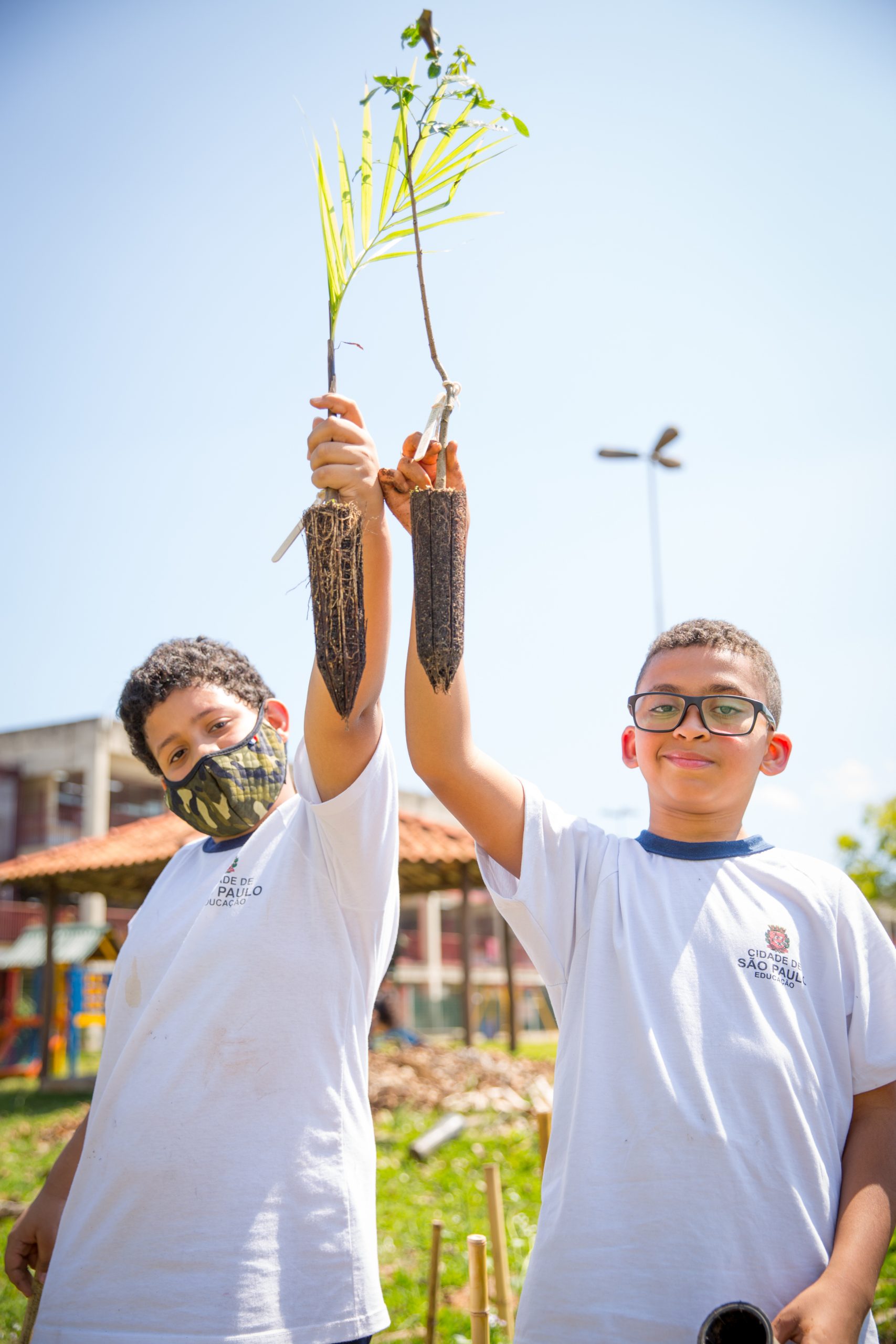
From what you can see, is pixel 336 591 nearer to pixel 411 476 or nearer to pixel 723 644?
pixel 411 476

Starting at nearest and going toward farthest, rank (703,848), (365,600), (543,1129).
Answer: (365,600), (703,848), (543,1129)

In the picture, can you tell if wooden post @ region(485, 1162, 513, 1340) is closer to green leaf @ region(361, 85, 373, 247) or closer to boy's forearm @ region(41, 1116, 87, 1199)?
boy's forearm @ region(41, 1116, 87, 1199)

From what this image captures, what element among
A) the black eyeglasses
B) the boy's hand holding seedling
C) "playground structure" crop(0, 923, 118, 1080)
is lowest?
"playground structure" crop(0, 923, 118, 1080)

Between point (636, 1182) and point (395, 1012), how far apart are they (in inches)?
Answer: 682

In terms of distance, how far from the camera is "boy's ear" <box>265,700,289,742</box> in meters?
2.92

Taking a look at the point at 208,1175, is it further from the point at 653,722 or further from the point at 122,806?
the point at 122,806

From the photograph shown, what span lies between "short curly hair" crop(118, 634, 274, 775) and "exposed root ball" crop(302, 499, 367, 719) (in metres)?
0.90

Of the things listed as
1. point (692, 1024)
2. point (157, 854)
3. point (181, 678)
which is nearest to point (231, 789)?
point (181, 678)

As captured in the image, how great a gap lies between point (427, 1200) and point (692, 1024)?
6328mm

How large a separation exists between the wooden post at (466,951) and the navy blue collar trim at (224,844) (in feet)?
40.3

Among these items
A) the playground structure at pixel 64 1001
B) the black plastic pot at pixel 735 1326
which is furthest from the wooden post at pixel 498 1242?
the playground structure at pixel 64 1001

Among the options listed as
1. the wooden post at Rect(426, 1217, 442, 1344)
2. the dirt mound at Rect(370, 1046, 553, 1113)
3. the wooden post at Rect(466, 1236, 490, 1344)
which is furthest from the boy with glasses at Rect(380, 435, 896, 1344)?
the dirt mound at Rect(370, 1046, 553, 1113)

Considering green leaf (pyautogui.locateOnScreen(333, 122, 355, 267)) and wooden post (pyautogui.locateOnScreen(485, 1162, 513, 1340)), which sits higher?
green leaf (pyautogui.locateOnScreen(333, 122, 355, 267))

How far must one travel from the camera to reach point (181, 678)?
283 cm
